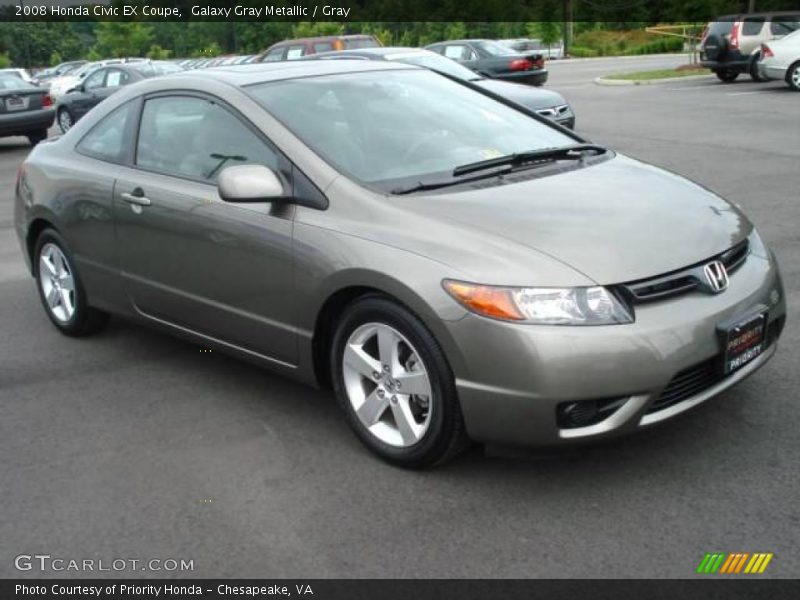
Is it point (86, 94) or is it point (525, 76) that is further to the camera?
point (525, 76)

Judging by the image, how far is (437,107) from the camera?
4.93 metres

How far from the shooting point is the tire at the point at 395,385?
371 centimetres

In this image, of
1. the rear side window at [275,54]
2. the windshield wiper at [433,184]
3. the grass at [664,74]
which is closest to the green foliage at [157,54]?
the grass at [664,74]

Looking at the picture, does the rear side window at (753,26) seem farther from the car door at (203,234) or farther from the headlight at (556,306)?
the headlight at (556,306)

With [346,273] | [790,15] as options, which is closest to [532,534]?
[346,273]

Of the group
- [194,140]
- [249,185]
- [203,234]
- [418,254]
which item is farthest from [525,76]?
[418,254]

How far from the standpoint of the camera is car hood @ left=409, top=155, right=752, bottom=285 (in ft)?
11.9

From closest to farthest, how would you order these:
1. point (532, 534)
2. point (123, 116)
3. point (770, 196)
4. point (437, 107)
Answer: point (532, 534)
point (437, 107)
point (123, 116)
point (770, 196)

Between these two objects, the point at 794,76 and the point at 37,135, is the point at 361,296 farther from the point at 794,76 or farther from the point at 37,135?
the point at 794,76

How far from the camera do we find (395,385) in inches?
154

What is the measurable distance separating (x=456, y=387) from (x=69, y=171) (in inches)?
121

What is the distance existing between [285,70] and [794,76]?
17279 millimetres
